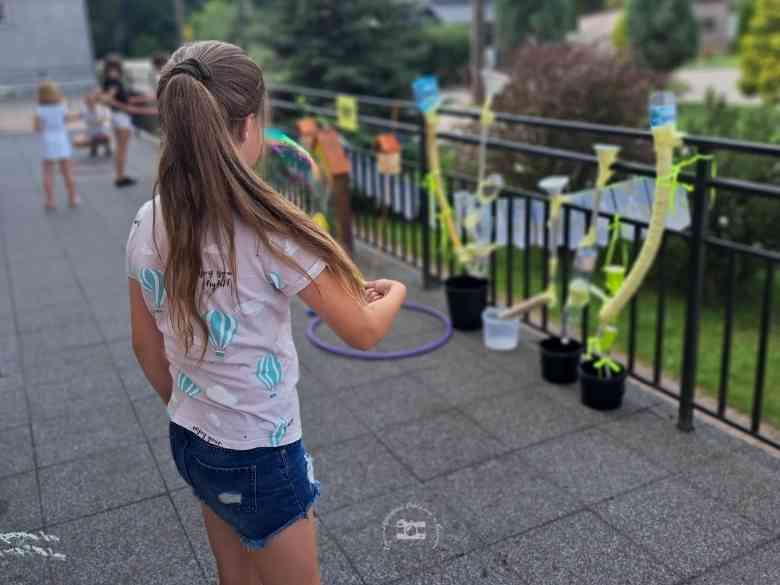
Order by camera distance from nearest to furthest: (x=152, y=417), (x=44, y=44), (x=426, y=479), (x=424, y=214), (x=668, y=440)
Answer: (x=426, y=479) → (x=668, y=440) → (x=152, y=417) → (x=424, y=214) → (x=44, y=44)

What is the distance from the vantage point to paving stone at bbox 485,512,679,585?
253 centimetres

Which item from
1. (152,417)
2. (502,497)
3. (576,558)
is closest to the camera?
(576,558)

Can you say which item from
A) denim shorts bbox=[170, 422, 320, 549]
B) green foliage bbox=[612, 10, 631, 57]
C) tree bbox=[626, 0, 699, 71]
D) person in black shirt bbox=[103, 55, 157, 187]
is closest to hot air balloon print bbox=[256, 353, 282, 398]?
denim shorts bbox=[170, 422, 320, 549]

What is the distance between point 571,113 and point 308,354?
13.8 feet

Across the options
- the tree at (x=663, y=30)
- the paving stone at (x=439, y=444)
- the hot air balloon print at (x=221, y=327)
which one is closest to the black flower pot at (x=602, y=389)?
the paving stone at (x=439, y=444)

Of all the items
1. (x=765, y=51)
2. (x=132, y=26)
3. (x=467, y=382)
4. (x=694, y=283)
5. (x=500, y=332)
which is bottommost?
(x=467, y=382)

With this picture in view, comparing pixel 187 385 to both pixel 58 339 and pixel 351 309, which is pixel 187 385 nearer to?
pixel 351 309

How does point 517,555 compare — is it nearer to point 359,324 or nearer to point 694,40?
point 359,324

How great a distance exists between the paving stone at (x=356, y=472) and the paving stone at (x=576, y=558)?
0.58 m

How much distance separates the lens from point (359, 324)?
168 cm

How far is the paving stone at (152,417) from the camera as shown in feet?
11.8

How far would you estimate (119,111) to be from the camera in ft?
33.0

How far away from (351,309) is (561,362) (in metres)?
2.50

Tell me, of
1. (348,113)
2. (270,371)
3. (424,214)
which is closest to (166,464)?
(270,371)
